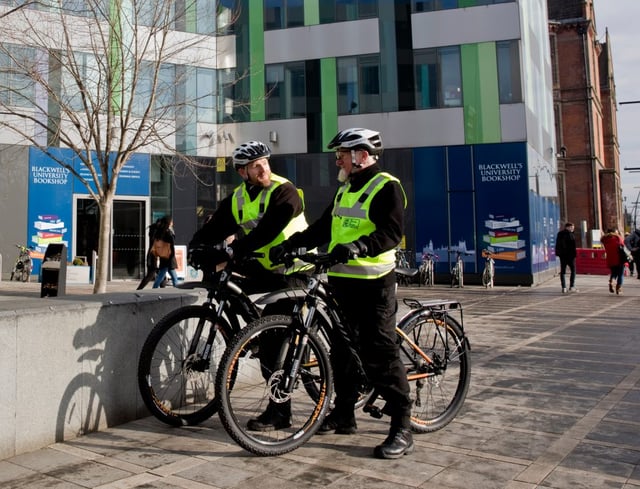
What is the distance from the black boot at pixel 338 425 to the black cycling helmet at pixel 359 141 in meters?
1.77

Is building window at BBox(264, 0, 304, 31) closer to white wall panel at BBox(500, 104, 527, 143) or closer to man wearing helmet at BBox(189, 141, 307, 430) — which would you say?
white wall panel at BBox(500, 104, 527, 143)

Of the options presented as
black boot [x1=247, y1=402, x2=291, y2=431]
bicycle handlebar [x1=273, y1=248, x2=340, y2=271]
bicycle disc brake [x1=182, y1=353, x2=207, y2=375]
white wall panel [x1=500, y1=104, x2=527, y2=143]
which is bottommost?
black boot [x1=247, y1=402, x2=291, y2=431]

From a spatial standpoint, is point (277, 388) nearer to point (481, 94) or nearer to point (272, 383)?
point (272, 383)

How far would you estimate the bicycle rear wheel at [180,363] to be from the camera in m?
4.05

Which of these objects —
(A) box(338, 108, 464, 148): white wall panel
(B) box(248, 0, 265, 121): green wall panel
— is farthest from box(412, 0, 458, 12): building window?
(B) box(248, 0, 265, 121): green wall panel

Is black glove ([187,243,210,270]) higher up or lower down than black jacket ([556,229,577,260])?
lower down

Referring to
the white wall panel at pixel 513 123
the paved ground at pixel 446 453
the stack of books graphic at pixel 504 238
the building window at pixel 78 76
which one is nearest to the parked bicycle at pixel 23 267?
the building window at pixel 78 76

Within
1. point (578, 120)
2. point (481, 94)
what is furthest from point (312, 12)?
point (578, 120)

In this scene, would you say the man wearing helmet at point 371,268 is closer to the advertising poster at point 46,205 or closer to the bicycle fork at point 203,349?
the bicycle fork at point 203,349

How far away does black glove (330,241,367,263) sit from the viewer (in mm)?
3523

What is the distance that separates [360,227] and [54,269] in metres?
7.68

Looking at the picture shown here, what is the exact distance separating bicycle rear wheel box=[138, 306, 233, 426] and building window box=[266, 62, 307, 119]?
19006mm

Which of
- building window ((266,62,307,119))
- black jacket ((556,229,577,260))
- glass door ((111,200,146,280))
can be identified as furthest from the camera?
building window ((266,62,307,119))

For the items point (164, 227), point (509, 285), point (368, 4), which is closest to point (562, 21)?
point (368, 4)
